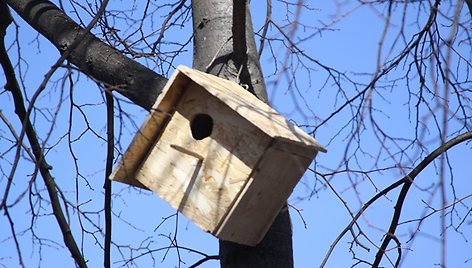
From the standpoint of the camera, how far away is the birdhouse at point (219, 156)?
104 inches

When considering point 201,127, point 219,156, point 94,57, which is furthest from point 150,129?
point 94,57

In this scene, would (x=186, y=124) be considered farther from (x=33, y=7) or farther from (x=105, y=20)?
(x=33, y=7)

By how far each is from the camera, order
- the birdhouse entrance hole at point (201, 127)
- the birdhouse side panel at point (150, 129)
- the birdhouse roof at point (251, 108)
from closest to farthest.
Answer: the birdhouse roof at point (251, 108) → the birdhouse side panel at point (150, 129) → the birdhouse entrance hole at point (201, 127)

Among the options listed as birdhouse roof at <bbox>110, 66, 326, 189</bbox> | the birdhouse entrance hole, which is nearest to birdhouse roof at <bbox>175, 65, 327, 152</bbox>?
birdhouse roof at <bbox>110, 66, 326, 189</bbox>

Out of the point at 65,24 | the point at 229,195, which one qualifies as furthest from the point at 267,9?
the point at 229,195

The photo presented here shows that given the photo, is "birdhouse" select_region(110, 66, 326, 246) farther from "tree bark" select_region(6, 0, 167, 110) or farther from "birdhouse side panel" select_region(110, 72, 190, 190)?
"tree bark" select_region(6, 0, 167, 110)

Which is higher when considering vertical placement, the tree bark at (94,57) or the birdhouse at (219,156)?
the tree bark at (94,57)

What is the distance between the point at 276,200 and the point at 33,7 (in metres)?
1.34

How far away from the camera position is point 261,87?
3.15m

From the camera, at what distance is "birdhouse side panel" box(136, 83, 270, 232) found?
2.65 metres

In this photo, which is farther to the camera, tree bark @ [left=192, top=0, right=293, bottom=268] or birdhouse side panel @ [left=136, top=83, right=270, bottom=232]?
tree bark @ [left=192, top=0, right=293, bottom=268]

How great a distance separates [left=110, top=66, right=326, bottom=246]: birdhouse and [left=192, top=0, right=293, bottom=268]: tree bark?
7cm

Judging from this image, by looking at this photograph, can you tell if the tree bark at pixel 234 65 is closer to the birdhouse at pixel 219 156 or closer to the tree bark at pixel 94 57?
the birdhouse at pixel 219 156

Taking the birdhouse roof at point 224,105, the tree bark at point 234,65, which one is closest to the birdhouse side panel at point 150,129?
the birdhouse roof at point 224,105
